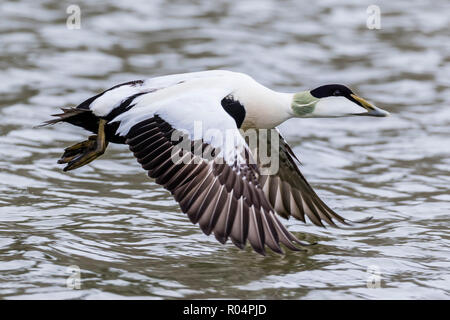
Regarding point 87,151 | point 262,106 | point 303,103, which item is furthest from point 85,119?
point 303,103

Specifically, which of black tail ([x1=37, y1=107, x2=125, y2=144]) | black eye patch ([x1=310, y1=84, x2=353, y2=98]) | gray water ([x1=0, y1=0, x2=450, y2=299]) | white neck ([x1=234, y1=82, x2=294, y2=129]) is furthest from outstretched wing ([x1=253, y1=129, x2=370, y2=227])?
black tail ([x1=37, y1=107, x2=125, y2=144])

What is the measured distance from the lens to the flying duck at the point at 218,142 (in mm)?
6008

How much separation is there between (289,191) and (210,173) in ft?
4.78

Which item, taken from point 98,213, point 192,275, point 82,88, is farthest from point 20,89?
point 192,275

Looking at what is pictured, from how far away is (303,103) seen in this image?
23.2ft

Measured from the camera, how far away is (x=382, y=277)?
254 inches

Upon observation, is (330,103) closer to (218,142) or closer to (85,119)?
(218,142)

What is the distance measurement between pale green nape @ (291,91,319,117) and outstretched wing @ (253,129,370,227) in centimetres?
41

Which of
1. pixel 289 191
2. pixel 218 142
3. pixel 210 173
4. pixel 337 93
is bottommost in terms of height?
pixel 289 191

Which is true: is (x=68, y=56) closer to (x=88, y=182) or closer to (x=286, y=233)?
(x=88, y=182)

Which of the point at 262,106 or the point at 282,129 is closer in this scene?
the point at 262,106

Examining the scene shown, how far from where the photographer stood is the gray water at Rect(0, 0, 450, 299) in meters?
6.34

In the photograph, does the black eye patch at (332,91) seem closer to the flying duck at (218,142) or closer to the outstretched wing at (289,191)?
the flying duck at (218,142)
